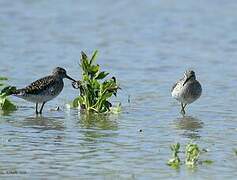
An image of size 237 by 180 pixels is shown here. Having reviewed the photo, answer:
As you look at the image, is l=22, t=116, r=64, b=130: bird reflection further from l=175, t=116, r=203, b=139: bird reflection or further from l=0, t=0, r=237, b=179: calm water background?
l=175, t=116, r=203, b=139: bird reflection

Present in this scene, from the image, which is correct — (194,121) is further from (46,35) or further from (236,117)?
(46,35)

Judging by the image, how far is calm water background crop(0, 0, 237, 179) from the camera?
1119cm

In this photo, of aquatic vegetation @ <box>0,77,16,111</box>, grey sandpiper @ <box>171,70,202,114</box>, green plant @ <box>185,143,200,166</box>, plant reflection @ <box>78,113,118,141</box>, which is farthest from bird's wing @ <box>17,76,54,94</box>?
green plant @ <box>185,143,200,166</box>

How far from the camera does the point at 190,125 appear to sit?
46.8 feet

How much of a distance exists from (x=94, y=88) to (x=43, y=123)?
133 centimetres

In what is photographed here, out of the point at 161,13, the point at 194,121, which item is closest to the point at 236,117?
the point at 194,121

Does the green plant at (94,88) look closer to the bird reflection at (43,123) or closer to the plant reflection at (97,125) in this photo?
the plant reflection at (97,125)

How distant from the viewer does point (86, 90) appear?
15.0 metres

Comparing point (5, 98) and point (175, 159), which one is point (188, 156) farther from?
point (5, 98)

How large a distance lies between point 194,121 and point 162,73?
472 cm

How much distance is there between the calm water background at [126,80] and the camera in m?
11.2

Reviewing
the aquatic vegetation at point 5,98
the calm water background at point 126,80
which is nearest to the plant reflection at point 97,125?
the calm water background at point 126,80

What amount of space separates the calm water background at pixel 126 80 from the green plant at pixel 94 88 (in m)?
0.26

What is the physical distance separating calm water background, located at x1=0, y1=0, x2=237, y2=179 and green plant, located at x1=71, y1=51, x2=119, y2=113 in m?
0.26
